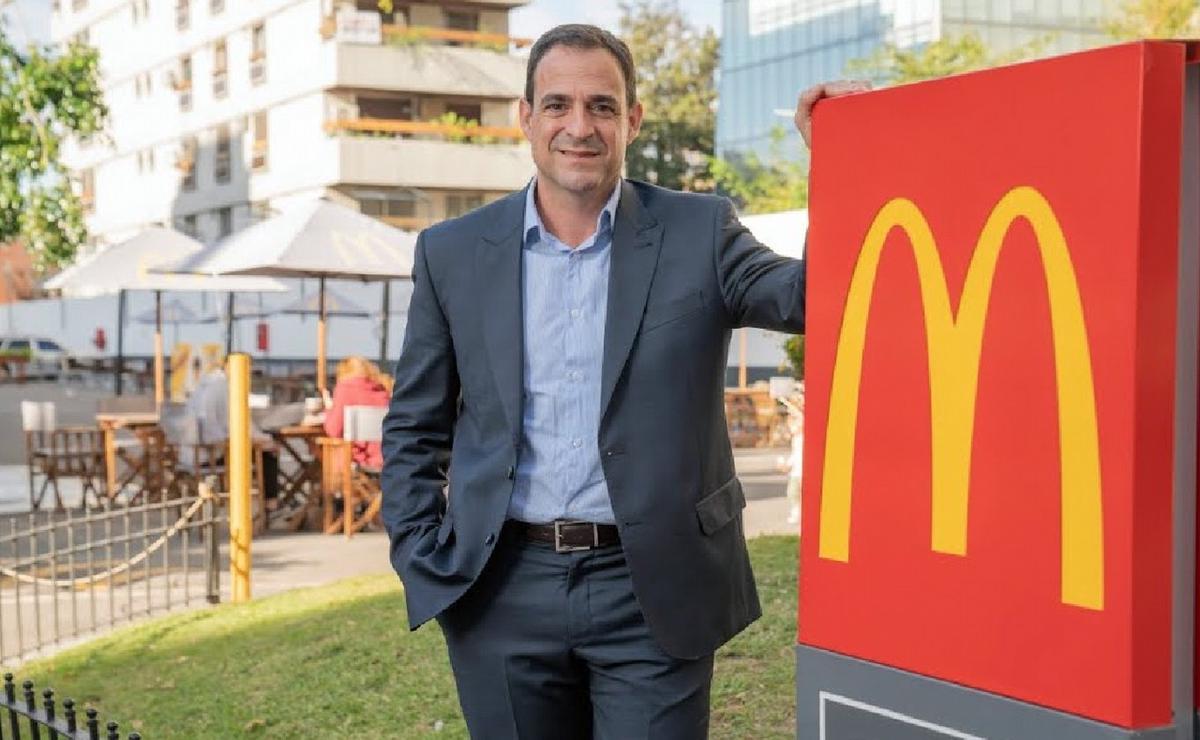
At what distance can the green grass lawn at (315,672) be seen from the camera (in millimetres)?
6246

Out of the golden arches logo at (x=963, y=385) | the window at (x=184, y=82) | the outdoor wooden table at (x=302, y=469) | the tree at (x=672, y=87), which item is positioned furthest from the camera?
the tree at (x=672, y=87)

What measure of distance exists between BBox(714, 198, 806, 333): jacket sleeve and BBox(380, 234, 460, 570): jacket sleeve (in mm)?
543

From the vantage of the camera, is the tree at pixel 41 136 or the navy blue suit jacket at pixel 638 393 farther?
the tree at pixel 41 136

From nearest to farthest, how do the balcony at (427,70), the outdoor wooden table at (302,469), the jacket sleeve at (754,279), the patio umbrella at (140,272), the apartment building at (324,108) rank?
the jacket sleeve at (754,279) → the outdoor wooden table at (302,469) → the patio umbrella at (140,272) → the apartment building at (324,108) → the balcony at (427,70)

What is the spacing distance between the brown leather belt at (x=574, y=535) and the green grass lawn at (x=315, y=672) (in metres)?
2.74

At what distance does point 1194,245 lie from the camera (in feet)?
5.88

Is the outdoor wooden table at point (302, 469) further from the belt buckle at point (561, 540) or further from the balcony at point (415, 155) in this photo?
the balcony at point (415, 155)

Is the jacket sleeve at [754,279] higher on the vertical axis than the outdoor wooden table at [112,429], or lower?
higher

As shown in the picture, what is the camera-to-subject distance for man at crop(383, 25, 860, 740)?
293cm

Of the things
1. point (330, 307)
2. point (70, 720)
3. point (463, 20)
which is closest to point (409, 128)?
point (463, 20)

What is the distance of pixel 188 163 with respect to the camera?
178 ft

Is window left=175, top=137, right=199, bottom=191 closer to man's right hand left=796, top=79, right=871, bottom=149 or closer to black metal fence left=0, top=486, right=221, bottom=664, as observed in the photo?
black metal fence left=0, top=486, right=221, bottom=664

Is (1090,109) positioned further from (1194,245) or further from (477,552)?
(477,552)

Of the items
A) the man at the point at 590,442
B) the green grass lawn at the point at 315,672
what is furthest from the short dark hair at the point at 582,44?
the green grass lawn at the point at 315,672
